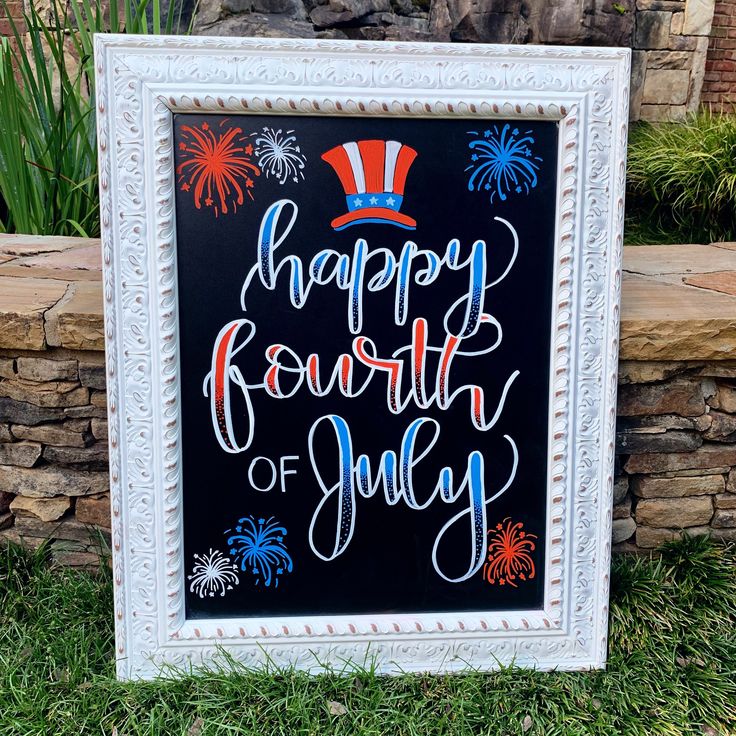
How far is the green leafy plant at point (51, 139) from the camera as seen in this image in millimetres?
2881

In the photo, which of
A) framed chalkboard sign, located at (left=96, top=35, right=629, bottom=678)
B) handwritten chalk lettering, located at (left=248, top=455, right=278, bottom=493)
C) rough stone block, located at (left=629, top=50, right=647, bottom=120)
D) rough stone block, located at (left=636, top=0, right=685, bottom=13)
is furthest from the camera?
rough stone block, located at (left=629, top=50, right=647, bottom=120)

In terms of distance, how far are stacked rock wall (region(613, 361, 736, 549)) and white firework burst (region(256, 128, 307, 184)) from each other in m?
1.03

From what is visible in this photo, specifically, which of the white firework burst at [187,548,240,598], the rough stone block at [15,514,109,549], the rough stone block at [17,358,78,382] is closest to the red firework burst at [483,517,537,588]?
the white firework burst at [187,548,240,598]

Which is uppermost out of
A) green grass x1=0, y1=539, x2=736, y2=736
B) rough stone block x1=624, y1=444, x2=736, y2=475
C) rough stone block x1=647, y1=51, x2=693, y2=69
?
rough stone block x1=647, y1=51, x2=693, y2=69

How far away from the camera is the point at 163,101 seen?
1658mm

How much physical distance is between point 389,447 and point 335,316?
35cm

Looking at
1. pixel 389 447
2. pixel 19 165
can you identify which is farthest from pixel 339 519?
pixel 19 165

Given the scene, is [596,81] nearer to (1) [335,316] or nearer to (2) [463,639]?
(1) [335,316]

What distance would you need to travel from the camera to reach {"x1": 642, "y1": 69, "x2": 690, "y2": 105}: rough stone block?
7094mm

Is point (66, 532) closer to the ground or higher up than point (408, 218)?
closer to the ground

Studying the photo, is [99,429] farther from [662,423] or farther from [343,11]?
[343,11]

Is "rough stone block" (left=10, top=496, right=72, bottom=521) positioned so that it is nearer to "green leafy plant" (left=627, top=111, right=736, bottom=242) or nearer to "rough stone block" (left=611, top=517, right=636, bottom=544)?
"rough stone block" (left=611, top=517, right=636, bottom=544)

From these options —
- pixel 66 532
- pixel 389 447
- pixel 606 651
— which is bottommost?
pixel 606 651

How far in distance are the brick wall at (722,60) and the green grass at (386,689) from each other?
685 centimetres
